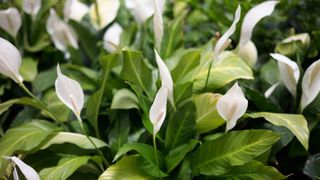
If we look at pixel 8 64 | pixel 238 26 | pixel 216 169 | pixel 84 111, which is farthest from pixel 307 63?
pixel 8 64

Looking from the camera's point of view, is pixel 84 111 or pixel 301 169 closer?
pixel 301 169

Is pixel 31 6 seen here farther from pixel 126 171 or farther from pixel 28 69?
pixel 126 171

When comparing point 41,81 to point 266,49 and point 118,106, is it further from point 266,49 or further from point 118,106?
point 266,49

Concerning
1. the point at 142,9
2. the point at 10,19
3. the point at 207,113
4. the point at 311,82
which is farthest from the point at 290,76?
the point at 10,19

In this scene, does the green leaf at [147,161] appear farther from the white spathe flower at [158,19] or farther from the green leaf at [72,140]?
the white spathe flower at [158,19]

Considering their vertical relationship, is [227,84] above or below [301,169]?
above

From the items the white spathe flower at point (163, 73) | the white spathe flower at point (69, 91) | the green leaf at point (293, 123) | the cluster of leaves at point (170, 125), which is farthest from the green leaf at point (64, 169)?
the green leaf at point (293, 123)

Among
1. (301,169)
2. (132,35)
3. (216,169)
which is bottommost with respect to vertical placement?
(301,169)

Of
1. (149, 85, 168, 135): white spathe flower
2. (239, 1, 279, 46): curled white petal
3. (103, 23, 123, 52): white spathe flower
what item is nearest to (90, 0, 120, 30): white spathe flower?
(103, 23, 123, 52): white spathe flower
